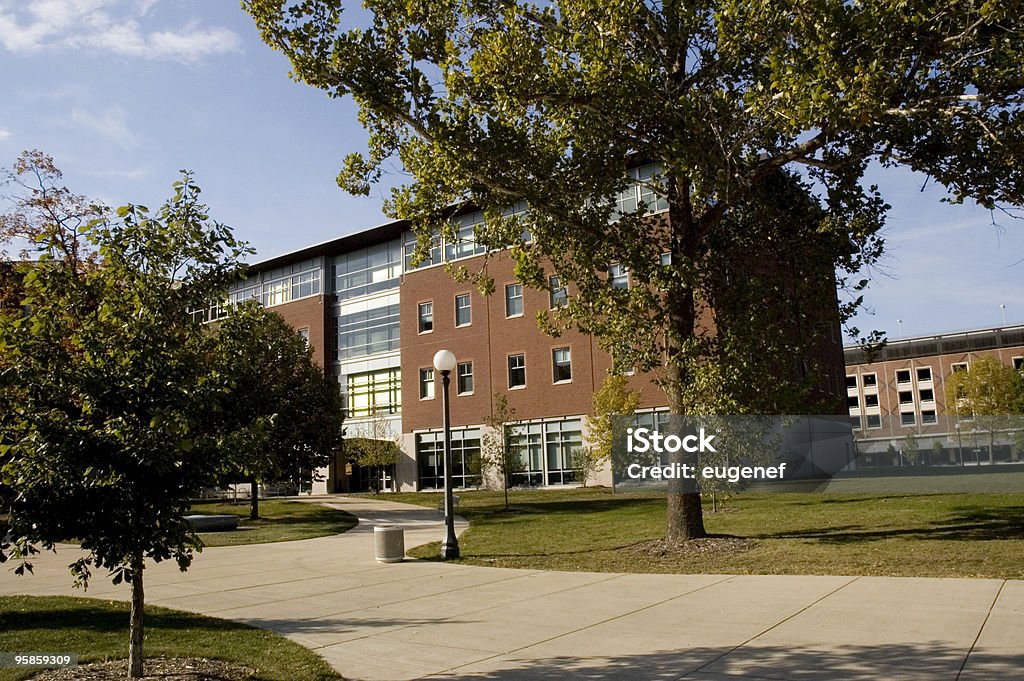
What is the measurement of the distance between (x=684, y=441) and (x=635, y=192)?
25049 mm

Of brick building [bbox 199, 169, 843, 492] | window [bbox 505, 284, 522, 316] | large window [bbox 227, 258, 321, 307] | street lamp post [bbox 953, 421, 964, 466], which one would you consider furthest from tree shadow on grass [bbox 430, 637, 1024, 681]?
large window [bbox 227, 258, 321, 307]

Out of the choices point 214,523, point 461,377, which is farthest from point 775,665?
point 461,377

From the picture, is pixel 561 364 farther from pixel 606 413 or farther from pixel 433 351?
pixel 433 351

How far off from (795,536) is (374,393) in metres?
38.4

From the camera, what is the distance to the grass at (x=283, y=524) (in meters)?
23.0

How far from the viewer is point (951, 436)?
148 ft

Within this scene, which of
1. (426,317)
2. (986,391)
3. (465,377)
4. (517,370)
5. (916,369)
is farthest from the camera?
(916,369)

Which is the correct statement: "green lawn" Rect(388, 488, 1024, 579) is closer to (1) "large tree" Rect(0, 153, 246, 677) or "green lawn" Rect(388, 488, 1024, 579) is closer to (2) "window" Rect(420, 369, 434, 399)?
(1) "large tree" Rect(0, 153, 246, 677)

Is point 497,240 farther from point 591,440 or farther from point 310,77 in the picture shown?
point 591,440

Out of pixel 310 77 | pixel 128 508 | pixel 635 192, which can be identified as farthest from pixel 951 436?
pixel 128 508

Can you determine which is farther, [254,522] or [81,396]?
[254,522]

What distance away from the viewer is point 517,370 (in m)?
44.5

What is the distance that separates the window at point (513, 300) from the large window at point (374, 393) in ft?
33.4

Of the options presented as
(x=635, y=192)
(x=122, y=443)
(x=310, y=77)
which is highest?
(x=635, y=192)
